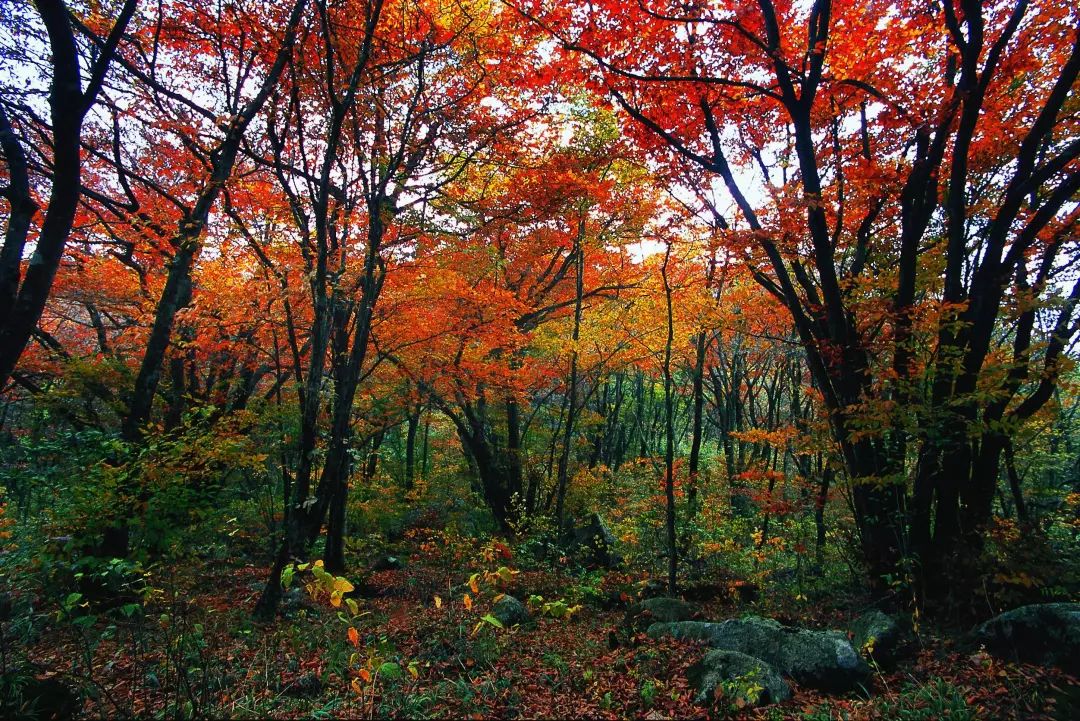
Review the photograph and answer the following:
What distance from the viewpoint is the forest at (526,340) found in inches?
175

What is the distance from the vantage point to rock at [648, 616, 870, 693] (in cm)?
470

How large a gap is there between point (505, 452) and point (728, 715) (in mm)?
11297

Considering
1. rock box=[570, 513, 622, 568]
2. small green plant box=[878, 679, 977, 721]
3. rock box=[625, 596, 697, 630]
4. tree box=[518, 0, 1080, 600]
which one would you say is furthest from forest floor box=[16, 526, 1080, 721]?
rock box=[570, 513, 622, 568]

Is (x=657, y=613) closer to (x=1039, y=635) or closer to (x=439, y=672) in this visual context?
(x=439, y=672)

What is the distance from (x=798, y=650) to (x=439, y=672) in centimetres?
355

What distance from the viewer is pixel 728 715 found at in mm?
4188

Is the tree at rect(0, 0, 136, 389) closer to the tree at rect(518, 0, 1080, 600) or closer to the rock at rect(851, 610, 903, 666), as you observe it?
the tree at rect(518, 0, 1080, 600)

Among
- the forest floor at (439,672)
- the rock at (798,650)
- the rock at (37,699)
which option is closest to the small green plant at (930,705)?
the forest floor at (439,672)

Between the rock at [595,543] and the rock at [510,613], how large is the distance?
15.6 ft

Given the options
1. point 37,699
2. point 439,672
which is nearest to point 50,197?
point 37,699

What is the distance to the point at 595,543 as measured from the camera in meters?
12.6

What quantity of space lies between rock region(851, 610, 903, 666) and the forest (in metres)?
0.06

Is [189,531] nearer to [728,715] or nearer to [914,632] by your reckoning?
[728,715]

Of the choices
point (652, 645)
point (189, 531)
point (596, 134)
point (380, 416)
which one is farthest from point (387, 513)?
point (596, 134)
